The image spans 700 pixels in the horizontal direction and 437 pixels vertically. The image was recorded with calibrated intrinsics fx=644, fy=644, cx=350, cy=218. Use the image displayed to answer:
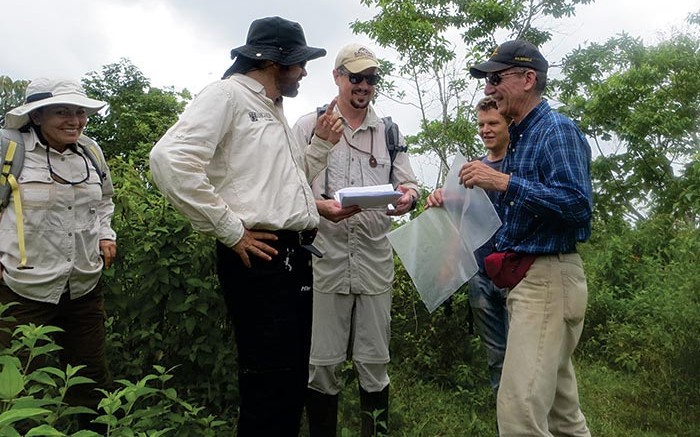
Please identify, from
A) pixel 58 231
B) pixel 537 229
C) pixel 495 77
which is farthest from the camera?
pixel 58 231

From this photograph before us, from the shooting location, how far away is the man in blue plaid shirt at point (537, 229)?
247 cm

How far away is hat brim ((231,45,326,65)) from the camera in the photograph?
2617 mm

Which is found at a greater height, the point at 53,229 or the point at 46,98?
the point at 46,98

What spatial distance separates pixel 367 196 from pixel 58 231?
1.44 metres

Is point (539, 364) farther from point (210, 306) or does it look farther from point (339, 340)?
point (210, 306)

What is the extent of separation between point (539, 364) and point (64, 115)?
93.8 inches

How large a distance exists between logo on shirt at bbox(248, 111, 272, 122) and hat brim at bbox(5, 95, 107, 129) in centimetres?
94

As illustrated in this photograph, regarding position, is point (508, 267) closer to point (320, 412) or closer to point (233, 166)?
point (233, 166)

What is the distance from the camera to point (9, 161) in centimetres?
289

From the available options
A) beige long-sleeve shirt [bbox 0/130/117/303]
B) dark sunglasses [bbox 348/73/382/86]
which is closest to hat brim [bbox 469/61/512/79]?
dark sunglasses [bbox 348/73/382/86]

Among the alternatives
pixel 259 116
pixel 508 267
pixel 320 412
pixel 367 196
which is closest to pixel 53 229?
pixel 259 116

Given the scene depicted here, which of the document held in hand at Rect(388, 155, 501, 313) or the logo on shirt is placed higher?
the logo on shirt

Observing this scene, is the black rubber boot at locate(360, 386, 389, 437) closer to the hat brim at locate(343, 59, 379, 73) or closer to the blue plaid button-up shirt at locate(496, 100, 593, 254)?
the blue plaid button-up shirt at locate(496, 100, 593, 254)

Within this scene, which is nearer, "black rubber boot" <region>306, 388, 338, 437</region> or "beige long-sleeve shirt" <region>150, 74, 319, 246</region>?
"beige long-sleeve shirt" <region>150, 74, 319, 246</region>
